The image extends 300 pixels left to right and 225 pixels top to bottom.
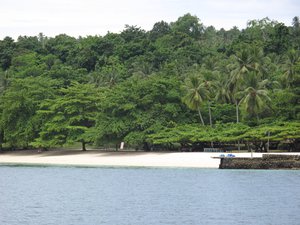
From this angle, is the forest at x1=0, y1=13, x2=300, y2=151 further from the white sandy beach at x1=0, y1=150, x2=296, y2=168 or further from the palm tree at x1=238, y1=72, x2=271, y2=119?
the white sandy beach at x1=0, y1=150, x2=296, y2=168

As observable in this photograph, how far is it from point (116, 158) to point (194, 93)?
1117 centimetres

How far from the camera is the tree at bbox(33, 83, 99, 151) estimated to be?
253 ft

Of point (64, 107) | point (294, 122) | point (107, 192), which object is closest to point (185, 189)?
point (107, 192)

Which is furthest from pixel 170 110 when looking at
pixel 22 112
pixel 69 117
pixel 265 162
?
pixel 22 112

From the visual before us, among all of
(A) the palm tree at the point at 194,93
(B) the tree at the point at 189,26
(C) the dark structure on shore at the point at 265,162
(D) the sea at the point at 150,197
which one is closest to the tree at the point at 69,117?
(A) the palm tree at the point at 194,93

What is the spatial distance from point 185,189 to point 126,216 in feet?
40.4

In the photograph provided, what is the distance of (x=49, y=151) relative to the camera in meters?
82.8

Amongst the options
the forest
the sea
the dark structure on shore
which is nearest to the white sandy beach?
the forest

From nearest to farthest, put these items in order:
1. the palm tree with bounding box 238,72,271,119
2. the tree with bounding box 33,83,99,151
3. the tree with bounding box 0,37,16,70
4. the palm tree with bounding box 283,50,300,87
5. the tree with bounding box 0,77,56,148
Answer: the palm tree with bounding box 238,72,271,119
the palm tree with bounding box 283,50,300,87
the tree with bounding box 33,83,99,151
the tree with bounding box 0,77,56,148
the tree with bounding box 0,37,16,70

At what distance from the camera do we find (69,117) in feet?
258

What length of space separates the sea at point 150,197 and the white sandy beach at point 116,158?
2.86 metres

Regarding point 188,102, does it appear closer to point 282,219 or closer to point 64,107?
point 64,107

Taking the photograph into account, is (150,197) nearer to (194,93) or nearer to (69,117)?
(194,93)

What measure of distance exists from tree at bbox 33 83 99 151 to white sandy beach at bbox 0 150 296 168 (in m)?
1.90
